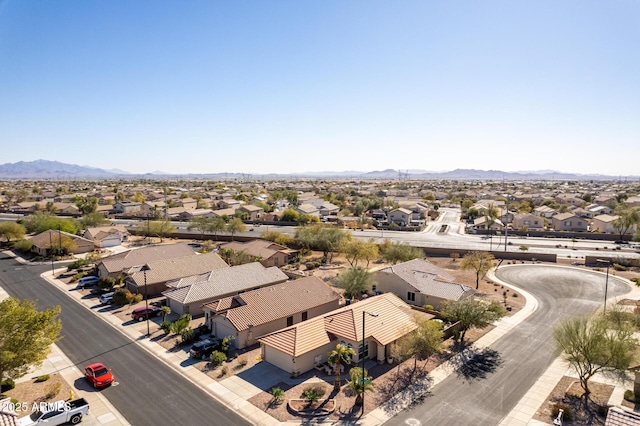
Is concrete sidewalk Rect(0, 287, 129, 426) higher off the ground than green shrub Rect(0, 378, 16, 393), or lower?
lower

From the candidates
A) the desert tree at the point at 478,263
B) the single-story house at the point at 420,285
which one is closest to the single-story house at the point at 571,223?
the desert tree at the point at 478,263

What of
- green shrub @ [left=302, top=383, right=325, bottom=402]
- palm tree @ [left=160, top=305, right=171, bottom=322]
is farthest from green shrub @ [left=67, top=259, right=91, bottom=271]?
green shrub @ [left=302, top=383, right=325, bottom=402]

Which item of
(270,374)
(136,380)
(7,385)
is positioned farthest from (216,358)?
(7,385)

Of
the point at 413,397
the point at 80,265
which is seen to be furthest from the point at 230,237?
the point at 413,397

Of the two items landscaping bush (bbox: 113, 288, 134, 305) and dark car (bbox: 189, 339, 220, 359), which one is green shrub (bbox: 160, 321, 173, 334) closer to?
dark car (bbox: 189, 339, 220, 359)

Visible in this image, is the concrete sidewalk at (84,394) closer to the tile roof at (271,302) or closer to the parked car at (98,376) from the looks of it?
the parked car at (98,376)

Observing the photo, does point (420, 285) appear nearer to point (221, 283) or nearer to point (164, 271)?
point (221, 283)
